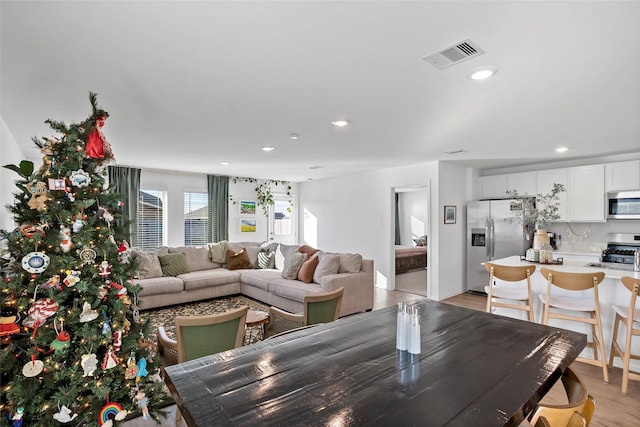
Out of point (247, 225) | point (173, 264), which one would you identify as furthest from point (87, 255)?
point (247, 225)

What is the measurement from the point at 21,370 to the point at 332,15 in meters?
2.16

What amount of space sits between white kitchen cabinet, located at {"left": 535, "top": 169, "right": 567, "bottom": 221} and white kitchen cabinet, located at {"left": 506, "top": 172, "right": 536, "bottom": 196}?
7 cm

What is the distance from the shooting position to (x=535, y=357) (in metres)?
1.45

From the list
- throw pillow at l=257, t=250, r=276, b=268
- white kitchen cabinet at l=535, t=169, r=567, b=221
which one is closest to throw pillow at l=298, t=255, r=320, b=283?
throw pillow at l=257, t=250, r=276, b=268

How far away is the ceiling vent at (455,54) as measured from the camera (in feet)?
5.86

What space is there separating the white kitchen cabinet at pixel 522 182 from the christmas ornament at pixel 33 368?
6.53m

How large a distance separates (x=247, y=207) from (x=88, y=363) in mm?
6360

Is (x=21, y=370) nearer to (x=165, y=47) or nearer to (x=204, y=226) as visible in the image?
(x=165, y=47)

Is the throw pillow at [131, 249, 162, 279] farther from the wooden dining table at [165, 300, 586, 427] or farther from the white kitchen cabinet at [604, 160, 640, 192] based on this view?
the white kitchen cabinet at [604, 160, 640, 192]

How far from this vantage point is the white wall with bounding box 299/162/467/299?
217 inches

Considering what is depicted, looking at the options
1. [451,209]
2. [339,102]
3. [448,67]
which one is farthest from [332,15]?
[451,209]

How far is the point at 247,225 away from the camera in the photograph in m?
7.71

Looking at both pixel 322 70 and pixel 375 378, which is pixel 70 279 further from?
pixel 322 70

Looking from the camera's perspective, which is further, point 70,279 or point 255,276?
point 255,276
